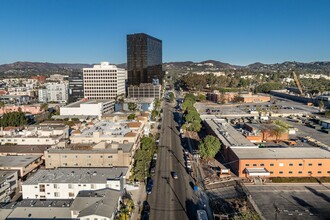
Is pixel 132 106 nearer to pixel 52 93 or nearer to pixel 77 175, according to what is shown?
pixel 52 93

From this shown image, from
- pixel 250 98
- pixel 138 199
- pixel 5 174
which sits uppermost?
pixel 250 98

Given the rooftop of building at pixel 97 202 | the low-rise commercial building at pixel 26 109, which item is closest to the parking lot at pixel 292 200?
the rooftop of building at pixel 97 202

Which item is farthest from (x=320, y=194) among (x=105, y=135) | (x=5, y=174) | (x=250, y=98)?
(x=250, y=98)

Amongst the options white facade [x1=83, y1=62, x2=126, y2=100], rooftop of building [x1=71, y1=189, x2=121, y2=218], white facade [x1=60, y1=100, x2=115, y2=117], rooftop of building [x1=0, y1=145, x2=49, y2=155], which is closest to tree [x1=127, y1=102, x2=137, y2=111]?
white facade [x1=60, y1=100, x2=115, y2=117]

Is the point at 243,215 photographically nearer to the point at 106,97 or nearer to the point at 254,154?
the point at 254,154

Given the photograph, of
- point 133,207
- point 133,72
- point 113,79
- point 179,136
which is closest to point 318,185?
point 133,207

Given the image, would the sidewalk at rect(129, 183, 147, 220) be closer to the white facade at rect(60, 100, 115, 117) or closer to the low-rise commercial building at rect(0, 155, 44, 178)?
the low-rise commercial building at rect(0, 155, 44, 178)

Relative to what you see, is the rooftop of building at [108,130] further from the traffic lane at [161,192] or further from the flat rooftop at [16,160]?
the flat rooftop at [16,160]
